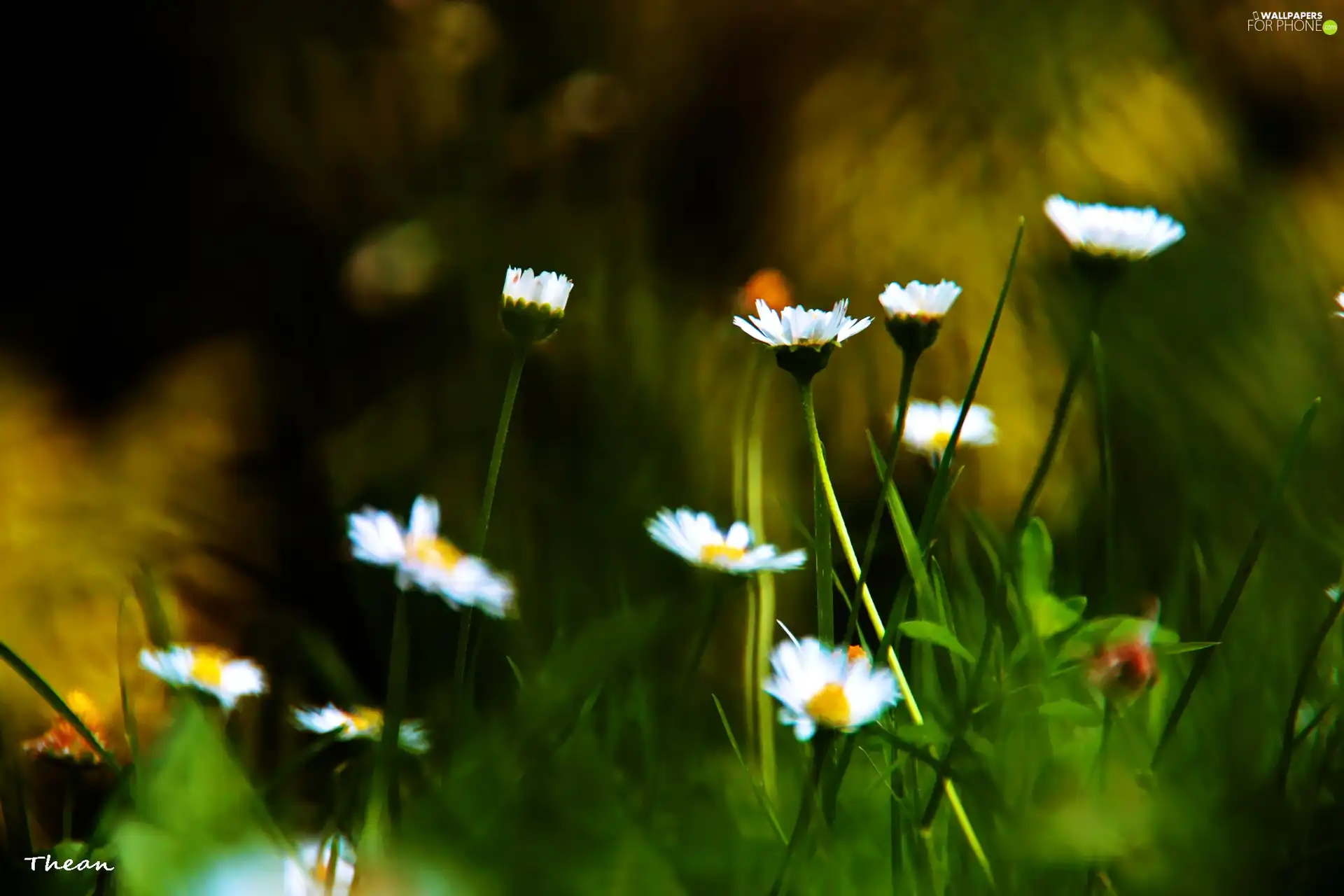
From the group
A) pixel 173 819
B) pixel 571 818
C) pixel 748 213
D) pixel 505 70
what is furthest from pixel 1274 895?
pixel 505 70

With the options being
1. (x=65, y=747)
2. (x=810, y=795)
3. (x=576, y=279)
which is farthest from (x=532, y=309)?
(x=576, y=279)

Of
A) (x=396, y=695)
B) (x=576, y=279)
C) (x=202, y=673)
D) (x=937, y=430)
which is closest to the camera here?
(x=396, y=695)

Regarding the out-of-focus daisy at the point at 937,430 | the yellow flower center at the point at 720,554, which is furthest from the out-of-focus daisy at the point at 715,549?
the out-of-focus daisy at the point at 937,430

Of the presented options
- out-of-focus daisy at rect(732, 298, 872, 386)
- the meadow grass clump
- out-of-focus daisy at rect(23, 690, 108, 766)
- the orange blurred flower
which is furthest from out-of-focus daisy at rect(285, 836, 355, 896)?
the orange blurred flower

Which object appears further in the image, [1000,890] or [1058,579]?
[1058,579]

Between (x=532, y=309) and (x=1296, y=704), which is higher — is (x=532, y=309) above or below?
above

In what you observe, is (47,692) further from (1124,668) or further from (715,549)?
(1124,668)

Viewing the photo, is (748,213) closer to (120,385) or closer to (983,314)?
(983,314)
